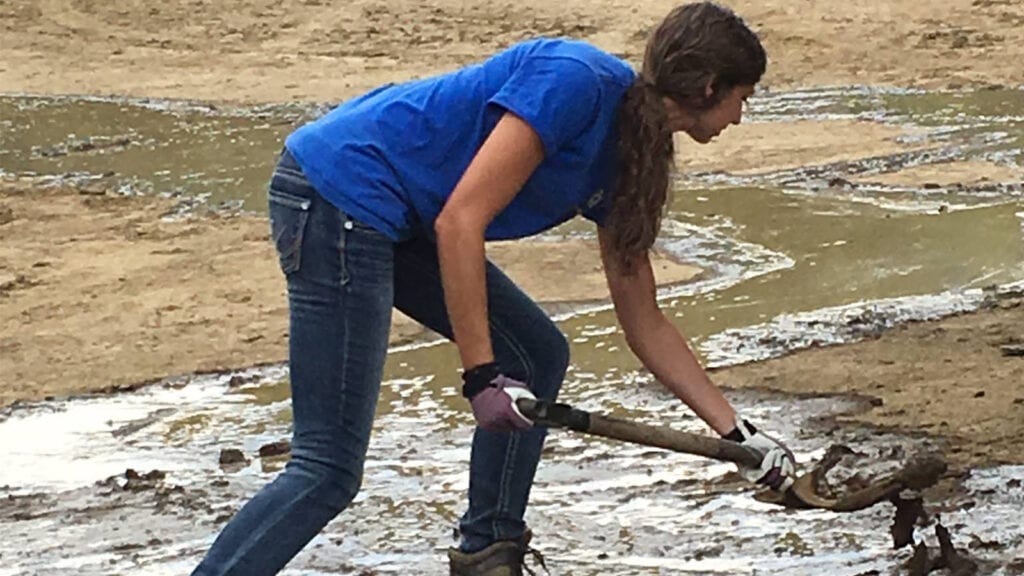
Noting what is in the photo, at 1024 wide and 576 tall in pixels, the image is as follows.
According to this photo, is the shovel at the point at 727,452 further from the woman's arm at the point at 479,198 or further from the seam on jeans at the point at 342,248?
the seam on jeans at the point at 342,248

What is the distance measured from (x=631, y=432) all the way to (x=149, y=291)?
4990 mm

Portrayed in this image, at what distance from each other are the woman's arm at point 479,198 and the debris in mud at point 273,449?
260 centimetres

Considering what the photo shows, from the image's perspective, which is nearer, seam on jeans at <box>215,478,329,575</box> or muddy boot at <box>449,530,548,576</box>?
seam on jeans at <box>215,478,329,575</box>

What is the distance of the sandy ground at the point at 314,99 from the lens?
6.50 m

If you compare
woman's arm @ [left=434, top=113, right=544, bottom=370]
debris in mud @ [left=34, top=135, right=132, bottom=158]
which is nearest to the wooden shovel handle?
woman's arm @ [left=434, top=113, right=544, bottom=370]

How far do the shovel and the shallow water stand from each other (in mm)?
264

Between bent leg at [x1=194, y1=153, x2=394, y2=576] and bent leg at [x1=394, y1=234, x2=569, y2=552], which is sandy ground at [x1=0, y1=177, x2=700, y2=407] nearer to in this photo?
bent leg at [x1=394, y1=234, x2=569, y2=552]

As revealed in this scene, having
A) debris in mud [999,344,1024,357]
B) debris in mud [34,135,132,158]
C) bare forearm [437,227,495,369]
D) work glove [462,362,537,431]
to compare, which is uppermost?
bare forearm [437,227,495,369]

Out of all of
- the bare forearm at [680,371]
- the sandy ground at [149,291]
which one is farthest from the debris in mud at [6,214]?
the bare forearm at [680,371]

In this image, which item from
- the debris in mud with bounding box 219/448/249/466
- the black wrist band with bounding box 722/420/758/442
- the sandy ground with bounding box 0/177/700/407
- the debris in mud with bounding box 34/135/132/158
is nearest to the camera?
the black wrist band with bounding box 722/420/758/442

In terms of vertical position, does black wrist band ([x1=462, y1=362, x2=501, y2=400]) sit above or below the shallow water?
above

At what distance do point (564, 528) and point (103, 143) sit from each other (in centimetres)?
960

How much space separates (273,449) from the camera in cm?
586

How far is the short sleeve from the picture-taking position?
3314 millimetres
